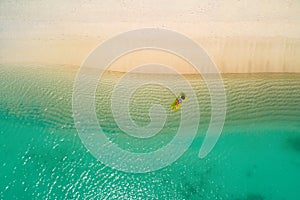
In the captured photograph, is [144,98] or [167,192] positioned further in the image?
[144,98]

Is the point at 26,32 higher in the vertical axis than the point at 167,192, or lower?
higher

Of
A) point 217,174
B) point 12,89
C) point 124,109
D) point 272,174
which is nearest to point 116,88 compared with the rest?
point 124,109

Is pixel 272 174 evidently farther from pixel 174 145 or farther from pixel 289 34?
pixel 289 34

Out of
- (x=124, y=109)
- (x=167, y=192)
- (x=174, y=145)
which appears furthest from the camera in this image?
(x=124, y=109)

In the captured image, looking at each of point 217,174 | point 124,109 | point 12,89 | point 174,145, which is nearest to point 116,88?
point 124,109

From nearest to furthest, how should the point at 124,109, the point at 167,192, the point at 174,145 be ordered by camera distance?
the point at 167,192, the point at 174,145, the point at 124,109

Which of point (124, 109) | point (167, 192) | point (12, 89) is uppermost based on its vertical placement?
point (12, 89)
